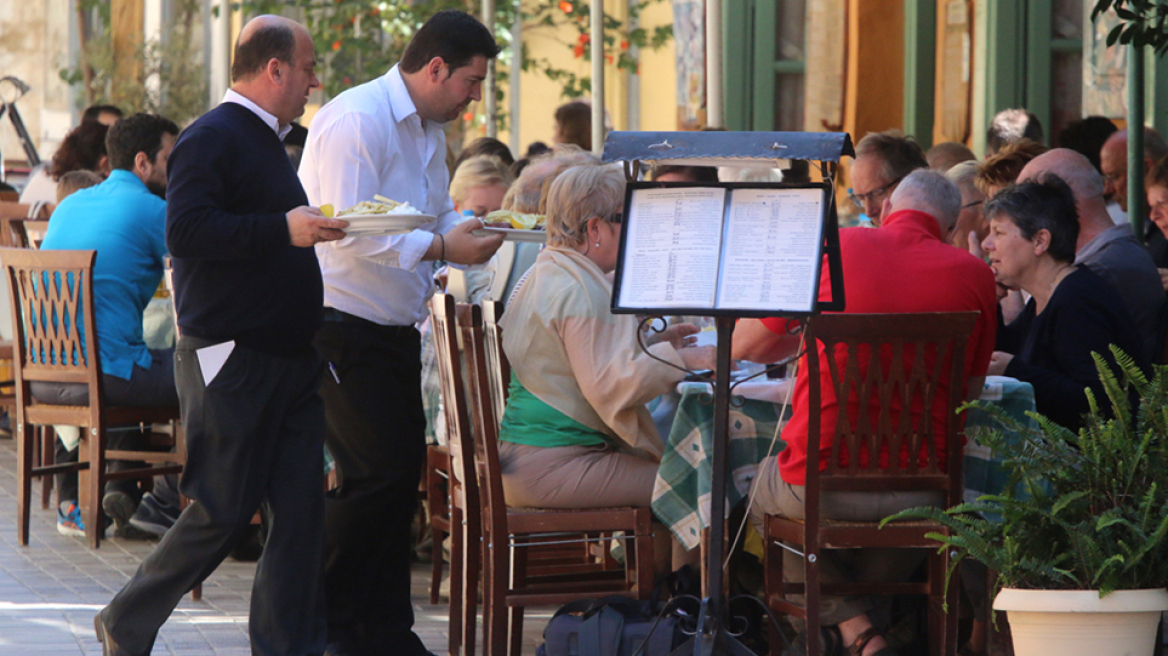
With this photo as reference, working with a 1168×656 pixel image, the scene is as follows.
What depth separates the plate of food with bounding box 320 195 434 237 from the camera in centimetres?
393

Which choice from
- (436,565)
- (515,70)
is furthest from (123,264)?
(515,70)

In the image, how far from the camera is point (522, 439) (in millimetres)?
4547

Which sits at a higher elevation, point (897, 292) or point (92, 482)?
point (897, 292)

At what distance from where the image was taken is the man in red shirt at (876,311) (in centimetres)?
422

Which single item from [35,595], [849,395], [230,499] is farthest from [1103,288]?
[35,595]

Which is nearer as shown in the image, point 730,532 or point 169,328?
point 730,532

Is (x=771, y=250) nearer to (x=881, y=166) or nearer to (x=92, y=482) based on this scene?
(x=881, y=166)

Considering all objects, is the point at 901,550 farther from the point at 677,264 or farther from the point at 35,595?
the point at 35,595

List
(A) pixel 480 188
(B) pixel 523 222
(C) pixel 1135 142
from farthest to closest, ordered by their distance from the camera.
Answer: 1. (A) pixel 480 188
2. (C) pixel 1135 142
3. (B) pixel 523 222

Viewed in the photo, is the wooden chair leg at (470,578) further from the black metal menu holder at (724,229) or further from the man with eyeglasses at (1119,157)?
the man with eyeglasses at (1119,157)

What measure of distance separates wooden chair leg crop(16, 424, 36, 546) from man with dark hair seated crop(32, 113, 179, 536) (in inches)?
7.5

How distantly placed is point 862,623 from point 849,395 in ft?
2.36

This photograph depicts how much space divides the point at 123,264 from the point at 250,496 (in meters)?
3.07

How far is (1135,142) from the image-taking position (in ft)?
20.9
